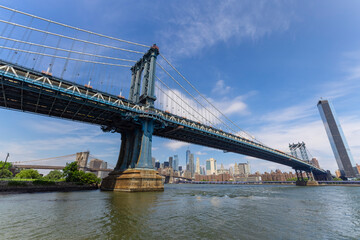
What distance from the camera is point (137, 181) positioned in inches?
1270

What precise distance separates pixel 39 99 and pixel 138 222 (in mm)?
35031

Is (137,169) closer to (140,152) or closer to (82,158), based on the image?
(140,152)

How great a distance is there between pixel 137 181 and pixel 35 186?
21.3m

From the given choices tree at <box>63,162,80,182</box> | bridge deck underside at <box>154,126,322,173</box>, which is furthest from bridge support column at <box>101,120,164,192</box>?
bridge deck underside at <box>154,126,322,173</box>

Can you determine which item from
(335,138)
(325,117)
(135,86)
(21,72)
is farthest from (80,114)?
(325,117)

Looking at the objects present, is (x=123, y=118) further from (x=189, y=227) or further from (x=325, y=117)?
(x=325, y=117)

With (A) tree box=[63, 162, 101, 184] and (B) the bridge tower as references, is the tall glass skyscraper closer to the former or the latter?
(B) the bridge tower

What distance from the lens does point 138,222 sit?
31.8 ft

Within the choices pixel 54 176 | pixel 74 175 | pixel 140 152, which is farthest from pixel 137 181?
pixel 54 176

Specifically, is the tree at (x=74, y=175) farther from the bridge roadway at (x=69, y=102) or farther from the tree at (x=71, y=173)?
the bridge roadway at (x=69, y=102)

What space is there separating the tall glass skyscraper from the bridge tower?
205976 millimetres

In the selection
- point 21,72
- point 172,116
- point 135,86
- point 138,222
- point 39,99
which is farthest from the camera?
point 135,86

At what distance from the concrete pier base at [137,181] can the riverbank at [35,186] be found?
10811 millimetres

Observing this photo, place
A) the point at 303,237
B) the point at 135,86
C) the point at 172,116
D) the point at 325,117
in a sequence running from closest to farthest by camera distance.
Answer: the point at 303,237, the point at 172,116, the point at 135,86, the point at 325,117
